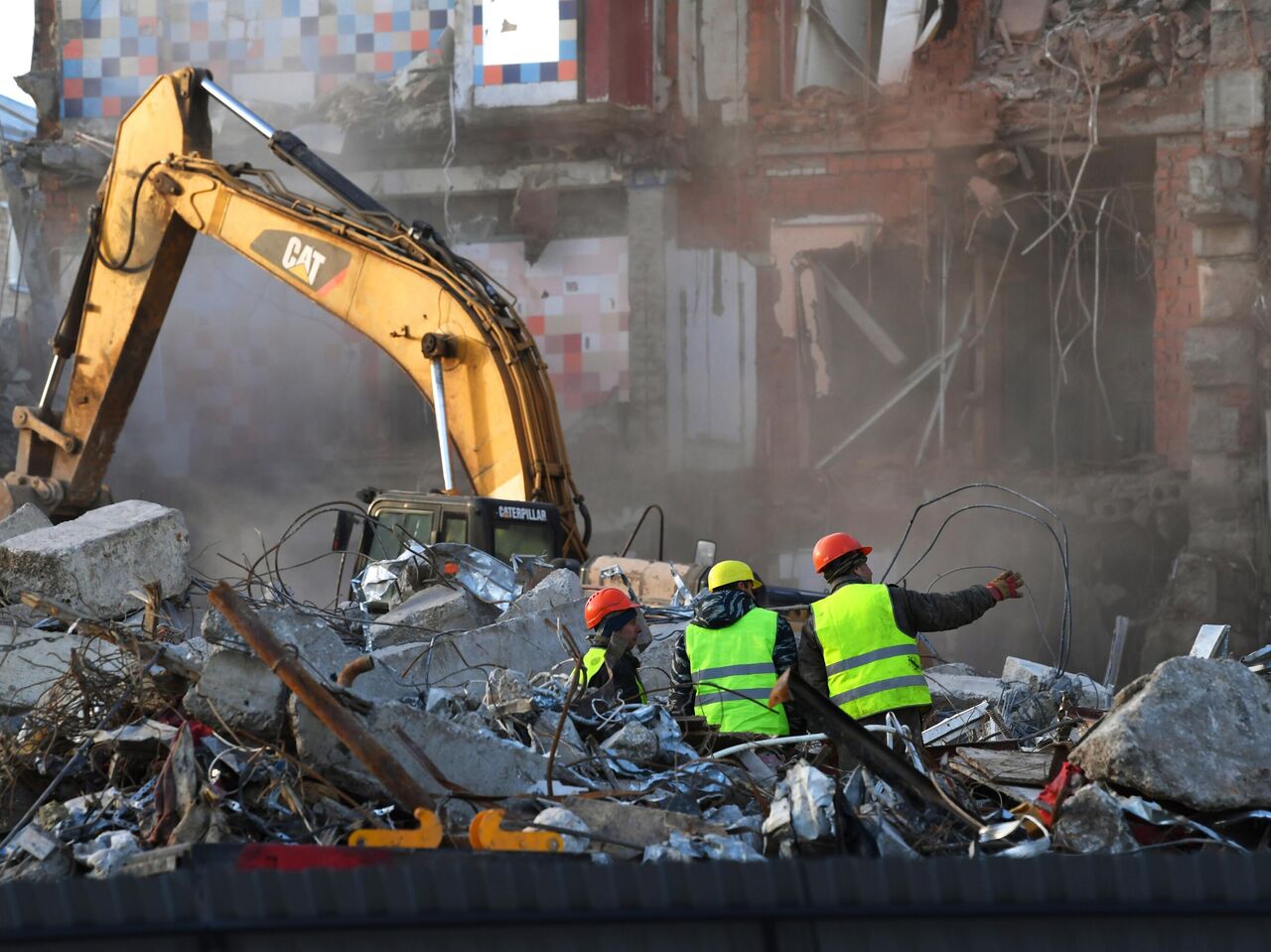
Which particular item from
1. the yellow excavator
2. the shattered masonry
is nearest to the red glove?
the yellow excavator

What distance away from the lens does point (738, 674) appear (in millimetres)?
5859

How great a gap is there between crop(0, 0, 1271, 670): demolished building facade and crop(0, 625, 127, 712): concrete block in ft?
28.5

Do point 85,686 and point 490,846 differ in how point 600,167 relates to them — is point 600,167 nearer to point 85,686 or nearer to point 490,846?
point 85,686

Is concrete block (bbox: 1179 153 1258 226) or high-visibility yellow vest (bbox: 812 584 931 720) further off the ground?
concrete block (bbox: 1179 153 1258 226)

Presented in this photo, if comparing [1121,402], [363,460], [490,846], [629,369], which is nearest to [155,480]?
[363,460]

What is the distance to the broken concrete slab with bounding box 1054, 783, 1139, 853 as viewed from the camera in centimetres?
421

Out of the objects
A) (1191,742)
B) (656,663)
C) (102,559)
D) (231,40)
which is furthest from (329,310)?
(231,40)

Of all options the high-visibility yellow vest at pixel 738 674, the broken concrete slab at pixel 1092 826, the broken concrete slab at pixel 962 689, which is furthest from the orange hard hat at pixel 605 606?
the broken concrete slab at pixel 1092 826

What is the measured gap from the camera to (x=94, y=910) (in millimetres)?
2887

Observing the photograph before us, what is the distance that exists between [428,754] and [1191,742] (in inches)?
93.1

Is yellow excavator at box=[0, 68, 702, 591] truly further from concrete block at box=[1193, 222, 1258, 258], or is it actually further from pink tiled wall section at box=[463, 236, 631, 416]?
concrete block at box=[1193, 222, 1258, 258]

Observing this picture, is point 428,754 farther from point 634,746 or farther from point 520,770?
point 634,746

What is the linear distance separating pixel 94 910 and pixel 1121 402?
510 inches

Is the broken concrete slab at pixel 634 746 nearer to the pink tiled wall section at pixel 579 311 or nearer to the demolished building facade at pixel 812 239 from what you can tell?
the demolished building facade at pixel 812 239
